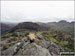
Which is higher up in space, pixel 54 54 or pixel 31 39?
pixel 31 39

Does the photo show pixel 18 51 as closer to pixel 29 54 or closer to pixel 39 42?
pixel 29 54

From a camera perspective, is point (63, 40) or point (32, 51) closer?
point (32, 51)

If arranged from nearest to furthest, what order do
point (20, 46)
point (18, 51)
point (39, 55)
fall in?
point (39, 55) < point (18, 51) < point (20, 46)

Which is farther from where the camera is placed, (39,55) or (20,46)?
(20,46)

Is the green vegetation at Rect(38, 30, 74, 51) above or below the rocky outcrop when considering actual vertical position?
below

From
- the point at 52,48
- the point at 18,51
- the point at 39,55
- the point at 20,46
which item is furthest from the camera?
the point at 52,48

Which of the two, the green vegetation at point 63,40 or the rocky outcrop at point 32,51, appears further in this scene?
the green vegetation at point 63,40

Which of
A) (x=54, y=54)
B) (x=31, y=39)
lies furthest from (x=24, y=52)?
(x=54, y=54)

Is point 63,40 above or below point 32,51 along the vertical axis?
below

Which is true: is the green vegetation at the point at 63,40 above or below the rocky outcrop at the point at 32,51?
below

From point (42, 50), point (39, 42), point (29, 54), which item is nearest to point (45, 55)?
point (42, 50)

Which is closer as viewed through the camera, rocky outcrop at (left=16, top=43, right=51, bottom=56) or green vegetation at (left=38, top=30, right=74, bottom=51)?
rocky outcrop at (left=16, top=43, right=51, bottom=56)
